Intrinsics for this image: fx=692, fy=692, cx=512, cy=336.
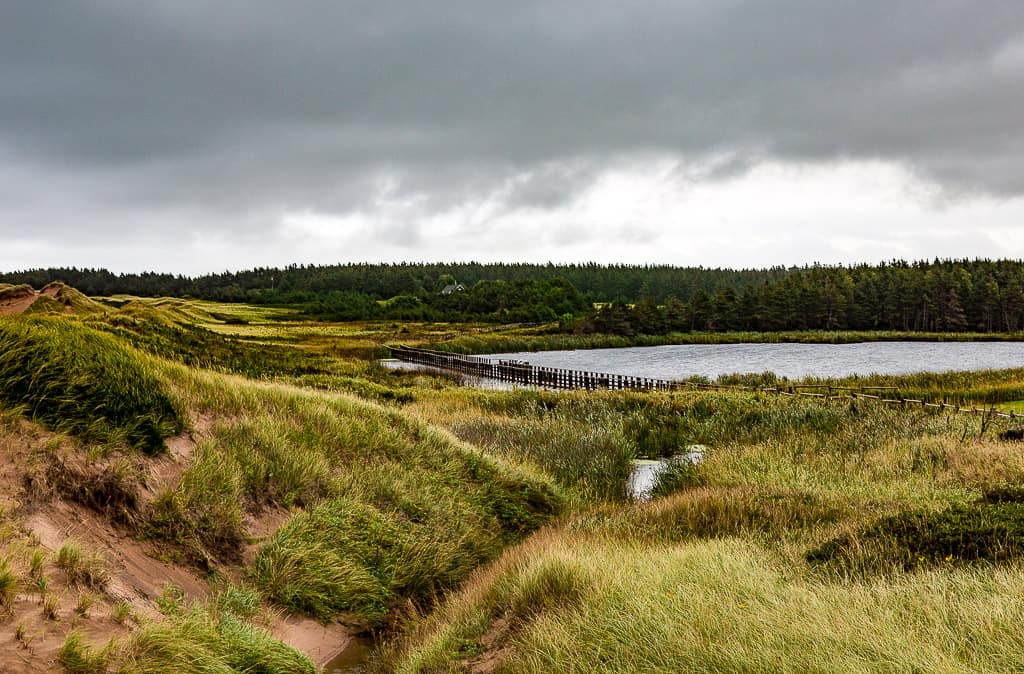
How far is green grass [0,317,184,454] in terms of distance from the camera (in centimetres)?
808

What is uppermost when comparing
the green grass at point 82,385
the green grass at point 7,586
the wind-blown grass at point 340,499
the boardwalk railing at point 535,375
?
the green grass at point 82,385

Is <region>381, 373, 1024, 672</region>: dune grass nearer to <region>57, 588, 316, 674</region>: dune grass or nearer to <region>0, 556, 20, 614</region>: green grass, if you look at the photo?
<region>57, 588, 316, 674</region>: dune grass

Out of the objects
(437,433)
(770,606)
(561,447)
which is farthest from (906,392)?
(770,606)

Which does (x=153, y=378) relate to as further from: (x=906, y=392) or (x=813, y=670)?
(x=906, y=392)

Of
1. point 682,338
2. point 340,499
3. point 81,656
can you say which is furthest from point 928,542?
point 682,338

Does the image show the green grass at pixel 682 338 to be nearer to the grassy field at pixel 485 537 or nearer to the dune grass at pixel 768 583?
the grassy field at pixel 485 537

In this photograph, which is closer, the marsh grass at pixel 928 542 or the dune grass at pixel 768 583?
the dune grass at pixel 768 583

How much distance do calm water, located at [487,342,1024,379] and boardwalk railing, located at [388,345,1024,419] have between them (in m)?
12.1

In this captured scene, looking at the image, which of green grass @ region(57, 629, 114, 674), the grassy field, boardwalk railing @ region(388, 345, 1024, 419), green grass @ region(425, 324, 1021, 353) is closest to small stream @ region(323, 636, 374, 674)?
the grassy field

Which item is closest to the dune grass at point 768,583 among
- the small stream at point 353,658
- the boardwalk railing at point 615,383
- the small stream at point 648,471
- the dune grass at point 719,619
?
the dune grass at point 719,619

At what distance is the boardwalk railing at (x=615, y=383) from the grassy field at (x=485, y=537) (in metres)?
10.9

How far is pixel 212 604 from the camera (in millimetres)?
7047

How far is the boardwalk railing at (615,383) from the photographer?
2579 centimetres

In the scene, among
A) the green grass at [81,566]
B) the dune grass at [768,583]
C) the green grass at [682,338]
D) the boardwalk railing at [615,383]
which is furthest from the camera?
the green grass at [682,338]
